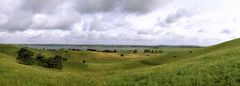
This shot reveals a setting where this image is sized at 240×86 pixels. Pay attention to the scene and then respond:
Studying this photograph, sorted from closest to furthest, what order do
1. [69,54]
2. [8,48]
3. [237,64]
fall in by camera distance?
[237,64] < [8,48] < [69,54]

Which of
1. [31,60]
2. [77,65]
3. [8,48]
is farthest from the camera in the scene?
[8,48]

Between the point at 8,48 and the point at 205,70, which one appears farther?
the point at 8,48

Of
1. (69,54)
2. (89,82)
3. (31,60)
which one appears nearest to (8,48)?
(69,54)

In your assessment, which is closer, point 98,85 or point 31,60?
point 98,85

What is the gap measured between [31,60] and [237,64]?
8659 cm

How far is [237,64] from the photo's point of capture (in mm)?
27578

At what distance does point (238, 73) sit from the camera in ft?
77.1

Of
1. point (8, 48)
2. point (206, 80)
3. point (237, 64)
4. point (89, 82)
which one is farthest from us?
point (8, 48)

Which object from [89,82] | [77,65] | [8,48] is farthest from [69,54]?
[89,82]

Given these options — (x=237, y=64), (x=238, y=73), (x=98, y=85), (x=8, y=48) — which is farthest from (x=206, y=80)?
(x=8, y=48)

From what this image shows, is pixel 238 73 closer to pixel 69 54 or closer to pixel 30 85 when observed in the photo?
pixel 30 85

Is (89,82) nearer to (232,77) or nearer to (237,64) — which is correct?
(232,77)

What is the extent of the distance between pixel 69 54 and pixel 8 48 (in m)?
Answer: 34.2

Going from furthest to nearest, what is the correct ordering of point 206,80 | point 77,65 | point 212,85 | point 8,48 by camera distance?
point 8,48, point 77,65, point 206,80, point 212,85
